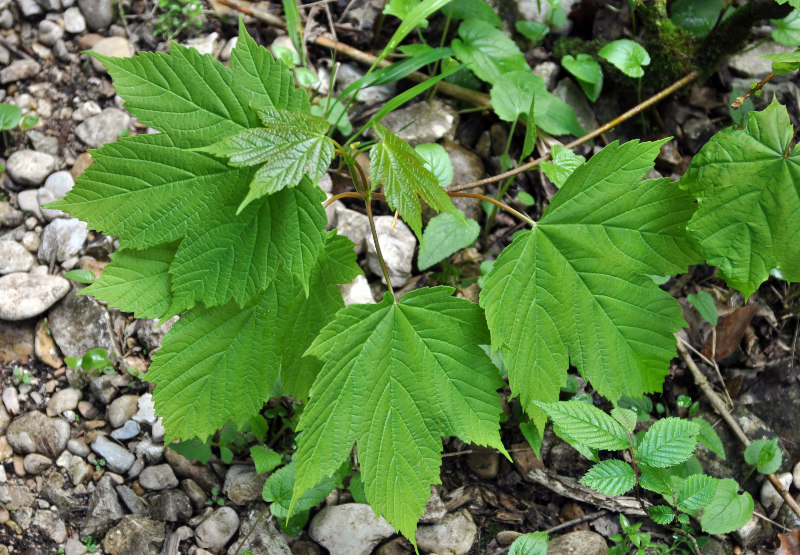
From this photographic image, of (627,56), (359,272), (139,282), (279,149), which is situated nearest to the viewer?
(279,149)

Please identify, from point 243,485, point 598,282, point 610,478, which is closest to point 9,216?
point 243,485

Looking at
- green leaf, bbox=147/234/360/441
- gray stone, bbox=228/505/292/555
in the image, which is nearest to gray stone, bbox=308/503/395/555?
gray stone, bbox=228/505/292/555

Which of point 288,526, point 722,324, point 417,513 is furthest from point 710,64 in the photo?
point 288,526

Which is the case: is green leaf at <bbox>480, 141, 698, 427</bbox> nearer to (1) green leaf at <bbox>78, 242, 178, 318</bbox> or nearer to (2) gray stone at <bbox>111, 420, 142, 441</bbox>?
(1) green leaf at <bbox>78, 242, 178, 318</bbox>

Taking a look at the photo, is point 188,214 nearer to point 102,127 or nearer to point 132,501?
point 132,501

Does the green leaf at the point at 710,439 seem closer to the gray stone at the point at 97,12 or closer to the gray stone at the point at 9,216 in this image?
the gray stone at the point at 9,216

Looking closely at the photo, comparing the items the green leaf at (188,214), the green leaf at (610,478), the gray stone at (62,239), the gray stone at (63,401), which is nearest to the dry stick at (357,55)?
the gray stone at (62,239)

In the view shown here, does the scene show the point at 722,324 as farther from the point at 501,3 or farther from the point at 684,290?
the point at 501,3
